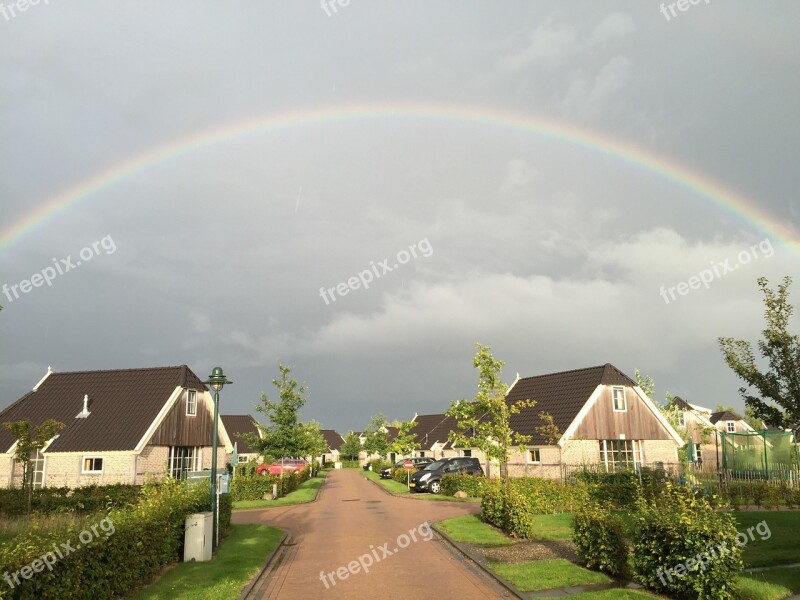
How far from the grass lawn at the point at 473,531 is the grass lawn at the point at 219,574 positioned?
5674mm

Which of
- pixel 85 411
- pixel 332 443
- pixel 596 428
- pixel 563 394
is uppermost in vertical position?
pixel 563 394

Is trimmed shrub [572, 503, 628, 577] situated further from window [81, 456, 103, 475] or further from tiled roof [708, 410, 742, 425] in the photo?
tiled roof [708, 410, 742, 425]

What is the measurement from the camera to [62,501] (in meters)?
25.8

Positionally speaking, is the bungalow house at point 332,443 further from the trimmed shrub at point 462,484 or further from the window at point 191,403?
the trimmed shrub at point 462,484

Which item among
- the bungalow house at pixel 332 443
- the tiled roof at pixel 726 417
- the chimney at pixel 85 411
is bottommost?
the bungalow house at pixel 332 443

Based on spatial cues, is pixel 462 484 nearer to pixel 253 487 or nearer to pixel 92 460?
pixel 253 487

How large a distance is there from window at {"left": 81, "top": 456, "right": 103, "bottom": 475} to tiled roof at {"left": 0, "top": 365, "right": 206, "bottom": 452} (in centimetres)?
52

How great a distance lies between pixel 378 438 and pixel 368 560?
268 ft

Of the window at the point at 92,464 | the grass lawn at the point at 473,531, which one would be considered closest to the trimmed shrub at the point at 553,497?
the grass lawn at the point at 473,531

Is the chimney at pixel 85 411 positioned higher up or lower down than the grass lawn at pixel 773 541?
higher up

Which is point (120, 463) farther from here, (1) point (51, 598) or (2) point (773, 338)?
(2) point (773, 338)

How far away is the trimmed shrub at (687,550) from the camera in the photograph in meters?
9.86

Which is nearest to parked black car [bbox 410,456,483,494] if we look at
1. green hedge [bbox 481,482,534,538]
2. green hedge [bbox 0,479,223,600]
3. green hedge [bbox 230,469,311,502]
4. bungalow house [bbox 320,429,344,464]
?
green hedge [bbox 230,469,311,502]

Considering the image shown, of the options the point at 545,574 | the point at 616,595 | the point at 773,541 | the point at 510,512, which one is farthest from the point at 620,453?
the point at 616,595
